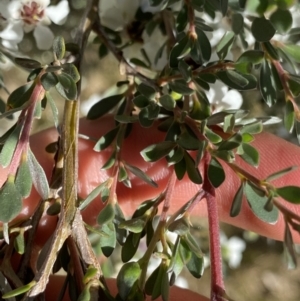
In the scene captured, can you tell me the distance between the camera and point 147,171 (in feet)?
3.18

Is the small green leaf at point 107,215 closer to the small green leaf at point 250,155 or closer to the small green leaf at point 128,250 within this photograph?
the small green leaf at point 128,250

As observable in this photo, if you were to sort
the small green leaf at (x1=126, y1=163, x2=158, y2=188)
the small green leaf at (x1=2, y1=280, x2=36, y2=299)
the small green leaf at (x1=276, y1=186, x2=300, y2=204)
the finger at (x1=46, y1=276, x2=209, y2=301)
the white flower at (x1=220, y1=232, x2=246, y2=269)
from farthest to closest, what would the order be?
the white flower at (x1=220, y1=232, x2=246, y2=269), the finger at (x1=46, y1=276, x2=209, y2=301), the small green leaf at (x1=126, y1=163, x2=158, y2=188), the small green leaf at (x1=276, y1=186, x2=300, y2=204), the small green leaf at (x1=2, y1=280, x2=36, y2=299)

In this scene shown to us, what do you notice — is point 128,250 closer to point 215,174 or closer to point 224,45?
point 215,174

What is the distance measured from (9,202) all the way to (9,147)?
7 centimetres

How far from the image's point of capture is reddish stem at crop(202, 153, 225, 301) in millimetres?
617

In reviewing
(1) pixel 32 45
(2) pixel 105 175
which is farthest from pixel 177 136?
(1) pixel 32 45

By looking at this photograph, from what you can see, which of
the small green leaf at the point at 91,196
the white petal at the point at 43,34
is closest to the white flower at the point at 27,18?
the white petal at the point at 43,34

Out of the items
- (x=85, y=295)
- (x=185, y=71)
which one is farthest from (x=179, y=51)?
(x=85, y=295)

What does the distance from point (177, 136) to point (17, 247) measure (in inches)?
10.2

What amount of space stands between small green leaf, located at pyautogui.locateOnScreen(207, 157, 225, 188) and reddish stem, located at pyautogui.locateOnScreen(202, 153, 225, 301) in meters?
0.02

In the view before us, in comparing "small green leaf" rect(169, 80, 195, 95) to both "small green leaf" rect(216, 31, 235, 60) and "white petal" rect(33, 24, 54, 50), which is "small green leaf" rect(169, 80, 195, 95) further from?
"white petal" rect(33, 24, 54, 50)

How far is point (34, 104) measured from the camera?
608mm

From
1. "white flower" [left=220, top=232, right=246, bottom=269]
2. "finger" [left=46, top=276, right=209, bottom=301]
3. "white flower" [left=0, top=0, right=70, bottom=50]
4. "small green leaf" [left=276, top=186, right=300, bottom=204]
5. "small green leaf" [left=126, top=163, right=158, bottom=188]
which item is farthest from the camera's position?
"white flower" [left=220, top=232, right=246, bottom=269]

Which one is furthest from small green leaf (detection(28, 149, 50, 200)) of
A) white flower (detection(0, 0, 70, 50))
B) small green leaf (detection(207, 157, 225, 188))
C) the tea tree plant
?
white flower (detection(0, 0, 70, 50))
